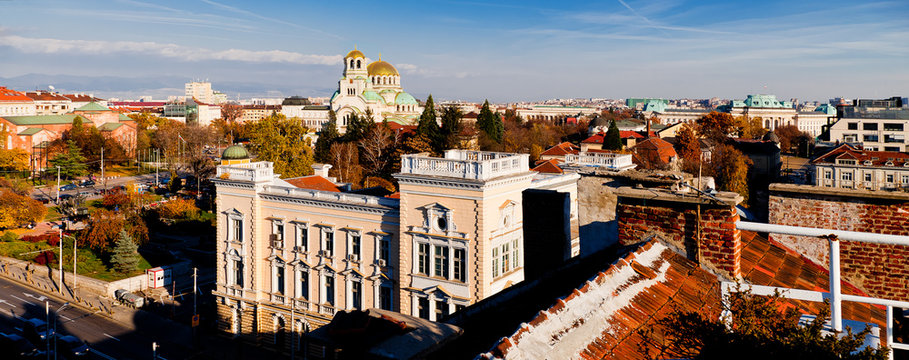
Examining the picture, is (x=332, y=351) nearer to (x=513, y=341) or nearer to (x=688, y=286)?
(x=513, y=341)

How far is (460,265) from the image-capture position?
75.2 feet

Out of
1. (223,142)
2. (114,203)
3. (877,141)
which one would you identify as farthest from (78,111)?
(877,141)

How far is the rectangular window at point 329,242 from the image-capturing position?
26.3 m

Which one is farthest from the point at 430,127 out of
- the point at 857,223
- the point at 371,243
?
the point at 857,223

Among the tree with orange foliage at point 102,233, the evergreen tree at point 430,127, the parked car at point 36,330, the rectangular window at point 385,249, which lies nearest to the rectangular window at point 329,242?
the rectangular window at point 385,249

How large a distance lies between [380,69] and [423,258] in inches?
3974

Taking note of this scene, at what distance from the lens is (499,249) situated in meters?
23.0

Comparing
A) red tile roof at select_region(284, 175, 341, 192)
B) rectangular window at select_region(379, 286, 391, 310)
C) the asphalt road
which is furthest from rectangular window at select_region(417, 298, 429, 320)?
the asphalt road

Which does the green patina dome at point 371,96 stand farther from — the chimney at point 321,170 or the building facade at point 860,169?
the chimney at point 321,170

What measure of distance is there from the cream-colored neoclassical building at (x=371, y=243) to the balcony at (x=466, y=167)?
0.04m

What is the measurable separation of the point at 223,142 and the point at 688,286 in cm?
13102

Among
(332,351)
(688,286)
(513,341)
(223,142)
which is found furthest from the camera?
(223,142)

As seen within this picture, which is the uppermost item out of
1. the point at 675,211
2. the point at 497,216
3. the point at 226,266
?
the point at 675,211

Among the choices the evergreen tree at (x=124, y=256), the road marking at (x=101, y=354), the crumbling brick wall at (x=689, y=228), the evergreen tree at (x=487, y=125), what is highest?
the evergreen tree at (x=487, y=125)
